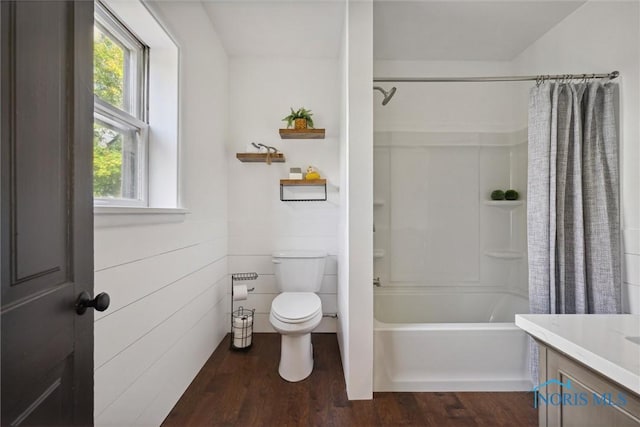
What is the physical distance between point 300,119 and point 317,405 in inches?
80.1

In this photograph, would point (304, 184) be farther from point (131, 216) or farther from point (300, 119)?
point (131, 216)

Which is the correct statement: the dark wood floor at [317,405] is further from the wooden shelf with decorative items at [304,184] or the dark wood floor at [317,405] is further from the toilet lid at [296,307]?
the wooden shelf with decorative items at [304,184]

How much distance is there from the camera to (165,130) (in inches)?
65.0

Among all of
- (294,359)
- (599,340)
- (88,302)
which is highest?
(88,302)

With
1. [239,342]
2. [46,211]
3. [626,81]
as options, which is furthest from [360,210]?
[626,81]

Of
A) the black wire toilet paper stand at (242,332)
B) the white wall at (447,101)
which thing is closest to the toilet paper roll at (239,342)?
the black wire toilet paper stand at (242,332)

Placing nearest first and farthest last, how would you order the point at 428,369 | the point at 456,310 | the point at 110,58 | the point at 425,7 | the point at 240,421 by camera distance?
1. the point at 110,58
2. the point at 240,421
3. the point at 428,369
4. the point at 425,7
5. the point at 456,310

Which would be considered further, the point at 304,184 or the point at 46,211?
the point at 304,184

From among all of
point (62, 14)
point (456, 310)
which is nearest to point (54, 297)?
point (62, 14)

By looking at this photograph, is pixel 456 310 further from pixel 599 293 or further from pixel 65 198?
pixel 65 198

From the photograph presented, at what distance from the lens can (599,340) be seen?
84 centimetres

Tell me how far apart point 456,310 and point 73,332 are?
2.63 metres

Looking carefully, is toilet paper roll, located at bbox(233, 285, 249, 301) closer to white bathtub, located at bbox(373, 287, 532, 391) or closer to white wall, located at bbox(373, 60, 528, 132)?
white bathtub, located at bbox(373, 287, 532, 391)

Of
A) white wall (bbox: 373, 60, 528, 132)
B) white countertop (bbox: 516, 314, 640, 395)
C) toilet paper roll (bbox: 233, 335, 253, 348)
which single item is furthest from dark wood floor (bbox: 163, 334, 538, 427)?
white wall (bbox: 373, 60, 528, 132)
